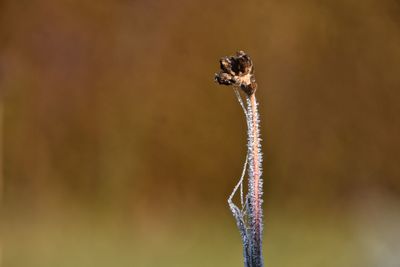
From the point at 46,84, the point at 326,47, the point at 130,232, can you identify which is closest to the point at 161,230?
the point at 130,232

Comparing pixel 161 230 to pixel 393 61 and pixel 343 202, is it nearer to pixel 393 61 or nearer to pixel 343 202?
pixel 343 202

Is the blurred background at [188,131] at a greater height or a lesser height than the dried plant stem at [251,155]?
greater

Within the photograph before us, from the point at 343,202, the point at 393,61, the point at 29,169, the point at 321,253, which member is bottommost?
the point at 321,253

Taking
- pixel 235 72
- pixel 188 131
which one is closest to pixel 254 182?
pixel 235 72

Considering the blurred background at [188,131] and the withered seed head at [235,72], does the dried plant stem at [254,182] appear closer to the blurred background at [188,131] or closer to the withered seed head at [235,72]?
the withered seed head at [235,72]

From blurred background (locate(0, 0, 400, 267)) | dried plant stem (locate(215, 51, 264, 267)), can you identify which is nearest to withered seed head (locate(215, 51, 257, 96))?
dried plant stem (locate(215, 51, 264, 267))

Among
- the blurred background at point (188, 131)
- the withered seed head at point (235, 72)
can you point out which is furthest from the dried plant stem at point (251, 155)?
the blurred background at point (188, 131)

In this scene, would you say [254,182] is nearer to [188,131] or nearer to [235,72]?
[235,72]

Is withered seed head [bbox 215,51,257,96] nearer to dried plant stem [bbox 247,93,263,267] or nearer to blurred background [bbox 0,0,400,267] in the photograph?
dried plant stem [bbox 247,93,263,267]
